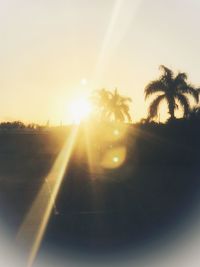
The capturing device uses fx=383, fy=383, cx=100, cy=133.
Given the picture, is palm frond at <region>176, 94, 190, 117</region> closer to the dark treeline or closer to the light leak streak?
the dark treeline

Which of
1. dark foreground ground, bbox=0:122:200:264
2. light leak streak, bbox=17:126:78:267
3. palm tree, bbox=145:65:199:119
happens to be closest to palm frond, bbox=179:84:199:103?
palm tree, bbox=145:65:199:119

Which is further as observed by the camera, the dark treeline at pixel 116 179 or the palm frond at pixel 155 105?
the palm frond at pixel 155 105

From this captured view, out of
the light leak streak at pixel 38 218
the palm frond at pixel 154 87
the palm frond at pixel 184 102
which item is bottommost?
the light leak streak at pixel 38 218

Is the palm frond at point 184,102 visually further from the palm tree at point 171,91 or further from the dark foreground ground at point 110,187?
the dark foreground ground at point 110,187

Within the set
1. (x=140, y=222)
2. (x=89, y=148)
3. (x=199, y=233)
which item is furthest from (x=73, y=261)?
(x=89, y=148)

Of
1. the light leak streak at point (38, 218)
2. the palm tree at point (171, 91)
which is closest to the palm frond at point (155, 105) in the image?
the palm tree at point (171, 91)

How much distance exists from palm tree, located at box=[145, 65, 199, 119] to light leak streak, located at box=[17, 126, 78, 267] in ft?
31.8

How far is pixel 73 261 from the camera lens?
8.60 meters

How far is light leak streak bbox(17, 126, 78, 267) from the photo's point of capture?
956 centimetres

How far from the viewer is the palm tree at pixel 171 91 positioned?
26.8 m

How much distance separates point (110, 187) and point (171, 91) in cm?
1255

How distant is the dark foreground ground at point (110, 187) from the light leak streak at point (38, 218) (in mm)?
267

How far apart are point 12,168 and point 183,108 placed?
12.3 meters

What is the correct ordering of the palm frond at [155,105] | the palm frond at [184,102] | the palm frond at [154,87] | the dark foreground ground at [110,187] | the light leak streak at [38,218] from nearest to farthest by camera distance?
the light leak streak at [38,218]
the dark foreground ground at [110,187]
the palm frond at [184,102]
the palm frond at [155,105]
the palm frond at [154,87]
